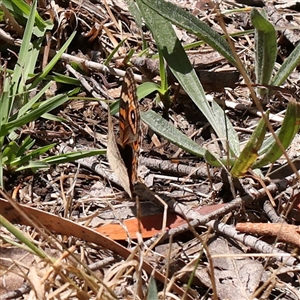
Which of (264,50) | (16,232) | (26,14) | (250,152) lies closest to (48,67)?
(26,14)

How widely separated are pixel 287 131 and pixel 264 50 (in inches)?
24.9

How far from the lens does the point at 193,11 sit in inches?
130

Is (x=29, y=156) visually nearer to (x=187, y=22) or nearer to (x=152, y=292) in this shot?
(x=187, y=22)

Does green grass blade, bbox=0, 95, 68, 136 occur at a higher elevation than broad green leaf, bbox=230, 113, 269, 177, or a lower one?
lower

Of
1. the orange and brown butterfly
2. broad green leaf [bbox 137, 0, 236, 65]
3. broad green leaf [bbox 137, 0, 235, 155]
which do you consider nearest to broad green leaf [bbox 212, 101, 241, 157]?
broad green leaf [bbox 137, 0, 235, 155]

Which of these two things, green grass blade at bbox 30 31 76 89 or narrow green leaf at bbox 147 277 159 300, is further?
green grass blade at bbox 30 31 76 89

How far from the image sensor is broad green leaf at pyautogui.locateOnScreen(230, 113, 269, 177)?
2.04m

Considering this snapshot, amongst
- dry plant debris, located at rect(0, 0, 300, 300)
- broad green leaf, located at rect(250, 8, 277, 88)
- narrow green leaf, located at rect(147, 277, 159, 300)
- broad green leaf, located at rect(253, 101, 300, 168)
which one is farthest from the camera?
broad green leaf, located at rect(250, 8, 277, 88)

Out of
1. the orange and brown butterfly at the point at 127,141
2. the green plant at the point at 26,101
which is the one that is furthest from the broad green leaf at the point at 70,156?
the orange and brown butterfly at the point at 127,141

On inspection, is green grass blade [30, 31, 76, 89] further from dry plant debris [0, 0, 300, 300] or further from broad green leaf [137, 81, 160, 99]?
broad green leaf [137, 81, 160, 99]

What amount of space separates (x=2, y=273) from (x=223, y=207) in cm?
81

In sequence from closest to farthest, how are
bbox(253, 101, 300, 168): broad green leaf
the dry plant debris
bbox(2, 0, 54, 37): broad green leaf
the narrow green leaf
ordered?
1. the narrow green leaf
2. the dry plant debris
3. bbox(253, 101, 300, 168): broad green leaf
4. bbox(2, 0, 54, 37): broad green leaf

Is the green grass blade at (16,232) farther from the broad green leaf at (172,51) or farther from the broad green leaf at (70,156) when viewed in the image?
the broad green leaf at (172,51)

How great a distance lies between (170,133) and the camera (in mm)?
2350
